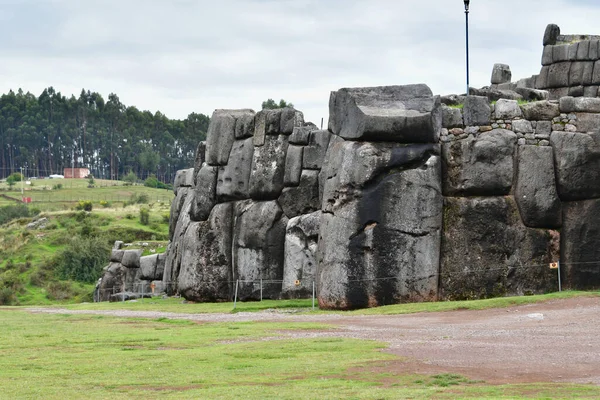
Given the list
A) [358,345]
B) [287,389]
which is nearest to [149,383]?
[287,389]

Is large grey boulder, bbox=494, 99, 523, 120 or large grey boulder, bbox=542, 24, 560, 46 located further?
large grey boulder, bbox=542, 24, 560, 46

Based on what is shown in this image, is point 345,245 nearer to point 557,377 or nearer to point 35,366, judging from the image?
point 35,366

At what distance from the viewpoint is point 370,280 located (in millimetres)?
36688

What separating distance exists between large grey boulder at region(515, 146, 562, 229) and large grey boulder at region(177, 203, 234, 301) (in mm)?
15226

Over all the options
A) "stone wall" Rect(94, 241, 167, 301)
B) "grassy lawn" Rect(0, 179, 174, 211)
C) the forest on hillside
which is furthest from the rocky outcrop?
the forest on hillside

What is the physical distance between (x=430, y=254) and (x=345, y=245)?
2897mm

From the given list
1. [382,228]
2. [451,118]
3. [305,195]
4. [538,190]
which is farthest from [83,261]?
[538,190]

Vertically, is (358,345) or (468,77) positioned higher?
(468,77)

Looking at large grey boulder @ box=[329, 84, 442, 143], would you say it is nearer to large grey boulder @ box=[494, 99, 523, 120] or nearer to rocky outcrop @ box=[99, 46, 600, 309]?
rocky outcrop @ box=[99, 46, 600, 309]

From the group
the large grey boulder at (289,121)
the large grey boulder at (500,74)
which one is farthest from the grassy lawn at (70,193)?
the large grey boulder at (289,121)

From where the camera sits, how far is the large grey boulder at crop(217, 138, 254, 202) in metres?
48.5

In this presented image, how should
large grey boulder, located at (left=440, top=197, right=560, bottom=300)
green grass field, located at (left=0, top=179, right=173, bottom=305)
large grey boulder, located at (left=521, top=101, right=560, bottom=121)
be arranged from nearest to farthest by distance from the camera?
large grey boulder, located at (left=440, top=197, right=560, bottom=300)
large grey boulder, located at (left=521, top=101, right=560, bottom=121)
green grass field, located at (left=0, top=179, right=173, bottom=305)

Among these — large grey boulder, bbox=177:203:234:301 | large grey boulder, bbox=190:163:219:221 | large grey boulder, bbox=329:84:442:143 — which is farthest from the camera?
large grey boulder, bbox=190:163:219:221

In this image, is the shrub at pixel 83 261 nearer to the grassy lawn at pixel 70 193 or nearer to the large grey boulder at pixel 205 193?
the large grey boulder at pixel 205 193
